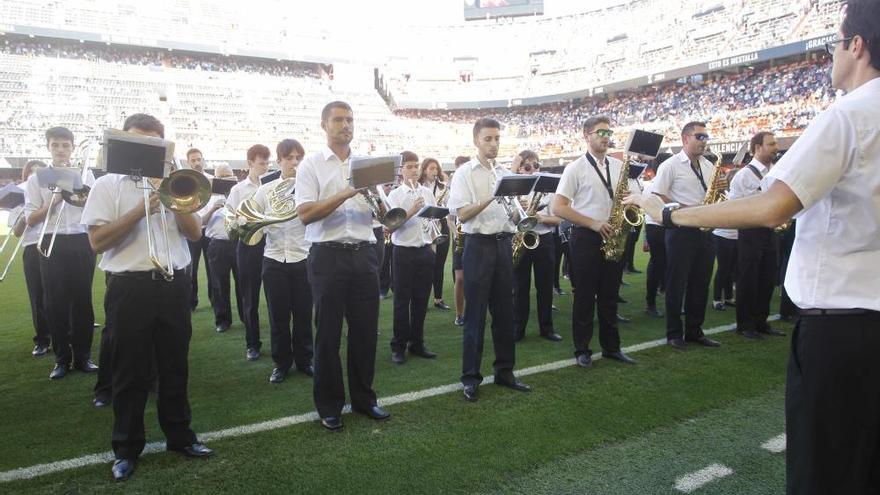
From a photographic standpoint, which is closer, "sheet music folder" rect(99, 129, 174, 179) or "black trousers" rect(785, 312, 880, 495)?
"black trousers" rect(785, 312, 880, 495)

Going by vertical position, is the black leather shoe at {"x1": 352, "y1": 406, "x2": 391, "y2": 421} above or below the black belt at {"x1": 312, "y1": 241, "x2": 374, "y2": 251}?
below

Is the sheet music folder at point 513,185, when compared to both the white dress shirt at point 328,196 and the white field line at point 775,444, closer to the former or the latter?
the white dress shirt at point 328,196

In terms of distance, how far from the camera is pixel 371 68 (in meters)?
47.5

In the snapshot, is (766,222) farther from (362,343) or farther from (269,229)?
(269,229)

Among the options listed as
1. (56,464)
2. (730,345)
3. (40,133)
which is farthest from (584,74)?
(56,464)

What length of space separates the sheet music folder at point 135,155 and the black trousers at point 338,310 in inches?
48.1

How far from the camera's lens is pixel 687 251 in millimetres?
6008

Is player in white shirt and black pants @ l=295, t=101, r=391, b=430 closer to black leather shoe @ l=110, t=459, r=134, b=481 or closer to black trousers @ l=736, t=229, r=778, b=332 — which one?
black leather shoe @ l=110, t=459, r=134, b=481

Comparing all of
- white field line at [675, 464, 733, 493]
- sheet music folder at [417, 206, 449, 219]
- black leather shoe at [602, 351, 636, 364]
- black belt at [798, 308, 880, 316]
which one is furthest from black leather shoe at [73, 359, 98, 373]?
black belt at [798, 308, 880, 316]

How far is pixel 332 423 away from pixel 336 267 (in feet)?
3.70

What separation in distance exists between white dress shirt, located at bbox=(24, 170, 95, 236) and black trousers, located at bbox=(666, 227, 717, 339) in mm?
5996

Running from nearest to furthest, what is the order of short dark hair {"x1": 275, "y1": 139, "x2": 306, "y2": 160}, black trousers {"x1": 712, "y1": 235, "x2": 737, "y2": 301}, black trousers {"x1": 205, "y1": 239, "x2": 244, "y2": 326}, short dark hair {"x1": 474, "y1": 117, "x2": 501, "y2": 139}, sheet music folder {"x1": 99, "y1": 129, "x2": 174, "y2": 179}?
sheet music folder {"x1": 99, "y1": 129, "x2": 174, "y2": 179}
short dark hair {"x1": 474, "y1": 117, "x2": 501, "y2": 139}
short dark hair {"x1": 275, "y1": 139, "x2": 306, "y2": 160}
black trousers {"x1": 205, "y1": 239, "x2": 244, "y2": 326}
black trousers {"x1": 712, "y1": 235, "x2": 737, "y2": 301}

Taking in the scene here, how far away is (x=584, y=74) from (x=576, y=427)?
43.1m

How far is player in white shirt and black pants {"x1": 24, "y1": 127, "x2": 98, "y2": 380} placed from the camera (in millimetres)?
5457
